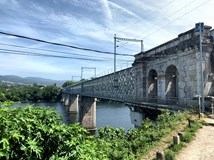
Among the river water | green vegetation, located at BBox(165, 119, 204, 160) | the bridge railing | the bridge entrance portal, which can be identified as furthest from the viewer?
the river water

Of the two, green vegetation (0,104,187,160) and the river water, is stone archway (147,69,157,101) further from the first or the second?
green vegetation (0,104,187,160)

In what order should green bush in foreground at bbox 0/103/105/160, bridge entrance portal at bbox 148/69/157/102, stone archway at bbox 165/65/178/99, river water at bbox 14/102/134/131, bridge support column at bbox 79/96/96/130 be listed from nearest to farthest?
green bush in foreground at bbox 0/103/105/160
stone archway at bbox 165/65/178/99
bridge entrance portal at bbox 148/69/157/102
river water at bbox 14/102/134/131
bridge support column at bbox 79/96/96/130

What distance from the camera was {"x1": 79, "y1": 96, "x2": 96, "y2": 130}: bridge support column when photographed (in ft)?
159

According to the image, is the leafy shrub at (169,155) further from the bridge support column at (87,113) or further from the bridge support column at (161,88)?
the bridge support column at (87,113)

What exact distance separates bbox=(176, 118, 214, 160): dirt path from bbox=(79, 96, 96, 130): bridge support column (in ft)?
129

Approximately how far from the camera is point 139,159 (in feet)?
27.1

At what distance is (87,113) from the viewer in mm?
49969

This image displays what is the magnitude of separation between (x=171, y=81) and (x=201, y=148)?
32.8ft

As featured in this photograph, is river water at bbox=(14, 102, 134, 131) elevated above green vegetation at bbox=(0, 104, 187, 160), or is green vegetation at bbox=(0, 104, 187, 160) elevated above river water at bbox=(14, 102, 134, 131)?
green vegetation at bbox=(0, 104, 187, 160)

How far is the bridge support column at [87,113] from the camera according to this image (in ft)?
159

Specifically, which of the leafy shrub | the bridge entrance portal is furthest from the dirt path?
the bridge entrance portal

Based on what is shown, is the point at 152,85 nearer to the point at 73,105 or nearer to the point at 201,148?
the point at 201,148

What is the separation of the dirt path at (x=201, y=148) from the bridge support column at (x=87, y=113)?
39.4 metres

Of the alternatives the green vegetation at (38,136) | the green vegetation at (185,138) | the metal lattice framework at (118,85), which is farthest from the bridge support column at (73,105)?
the green vegetation at (38,136)
